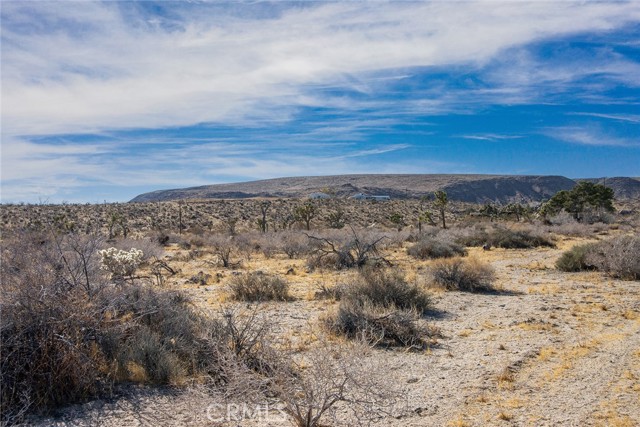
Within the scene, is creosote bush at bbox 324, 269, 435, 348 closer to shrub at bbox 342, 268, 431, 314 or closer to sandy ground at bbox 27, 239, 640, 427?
shrub at bbox 342, 268, 431, 314

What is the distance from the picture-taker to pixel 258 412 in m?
5.44

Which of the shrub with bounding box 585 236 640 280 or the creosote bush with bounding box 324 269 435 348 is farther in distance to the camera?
the shrub with bounding box 585 236 640 280

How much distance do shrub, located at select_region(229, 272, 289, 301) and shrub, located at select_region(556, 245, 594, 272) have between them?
10.3 m

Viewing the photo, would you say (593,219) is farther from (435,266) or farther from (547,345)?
(547,345)

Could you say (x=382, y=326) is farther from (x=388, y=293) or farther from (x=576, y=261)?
(x=576, y=261)

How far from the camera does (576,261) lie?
16766mm

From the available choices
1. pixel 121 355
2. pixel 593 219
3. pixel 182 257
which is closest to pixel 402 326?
pixel 121 355

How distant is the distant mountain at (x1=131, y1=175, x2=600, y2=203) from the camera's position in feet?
384

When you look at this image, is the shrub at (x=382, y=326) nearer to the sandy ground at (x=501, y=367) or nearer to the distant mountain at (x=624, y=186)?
the sandy ground at (x=501, y=367)

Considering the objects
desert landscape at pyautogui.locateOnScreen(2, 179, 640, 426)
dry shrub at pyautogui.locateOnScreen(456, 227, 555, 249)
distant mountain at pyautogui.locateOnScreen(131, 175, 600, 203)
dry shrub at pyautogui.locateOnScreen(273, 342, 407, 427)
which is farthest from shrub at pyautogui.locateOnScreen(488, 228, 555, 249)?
distant mountain at pyautogui.locateOnScreen(131, 175, 600, 203)

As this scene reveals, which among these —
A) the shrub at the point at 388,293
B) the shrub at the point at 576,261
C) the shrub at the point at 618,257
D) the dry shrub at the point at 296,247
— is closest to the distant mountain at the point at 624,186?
the dry shrub at the point at 296,247

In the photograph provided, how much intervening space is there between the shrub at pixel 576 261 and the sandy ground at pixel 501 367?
10.7ft

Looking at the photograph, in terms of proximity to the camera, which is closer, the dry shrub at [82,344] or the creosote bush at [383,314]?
the dry shrub at [82,344]

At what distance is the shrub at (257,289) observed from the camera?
12.8 meters
